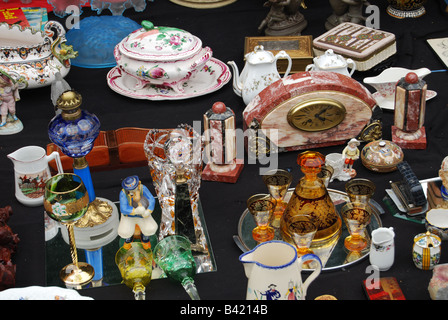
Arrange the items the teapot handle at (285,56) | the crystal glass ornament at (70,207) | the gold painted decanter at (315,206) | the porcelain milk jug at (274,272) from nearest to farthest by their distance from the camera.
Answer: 1. the porcelain milk jug at (274,272)
2. the crystal glass ornament at (70,207)
3. the gold painted decanter at (315,206)
4. the teapot handle at (285,56)

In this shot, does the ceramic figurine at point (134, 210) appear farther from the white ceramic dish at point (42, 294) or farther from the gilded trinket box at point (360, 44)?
the gilded trinket box at point (360, 44)

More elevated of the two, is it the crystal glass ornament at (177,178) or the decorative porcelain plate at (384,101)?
the crystal glass ornament at (177,178)

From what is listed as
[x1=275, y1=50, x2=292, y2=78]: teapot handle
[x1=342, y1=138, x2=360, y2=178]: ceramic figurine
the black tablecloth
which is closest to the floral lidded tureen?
the black tablecloth

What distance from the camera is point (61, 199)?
6.51 feet

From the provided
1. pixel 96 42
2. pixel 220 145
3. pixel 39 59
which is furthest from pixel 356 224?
pixel 96 42

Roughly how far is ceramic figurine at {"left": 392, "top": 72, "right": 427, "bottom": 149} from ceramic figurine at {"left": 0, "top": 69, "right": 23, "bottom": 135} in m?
1.57

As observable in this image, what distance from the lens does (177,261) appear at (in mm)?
2098

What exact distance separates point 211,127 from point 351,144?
0.53 metres

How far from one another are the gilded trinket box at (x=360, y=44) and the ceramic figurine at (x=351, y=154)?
2.52 ft

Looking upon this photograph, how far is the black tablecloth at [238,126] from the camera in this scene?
216 cm

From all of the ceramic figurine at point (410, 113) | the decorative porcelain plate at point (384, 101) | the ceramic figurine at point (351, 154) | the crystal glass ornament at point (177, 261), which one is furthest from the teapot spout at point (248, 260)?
the decorative porcelain plate at point (384, 101)
